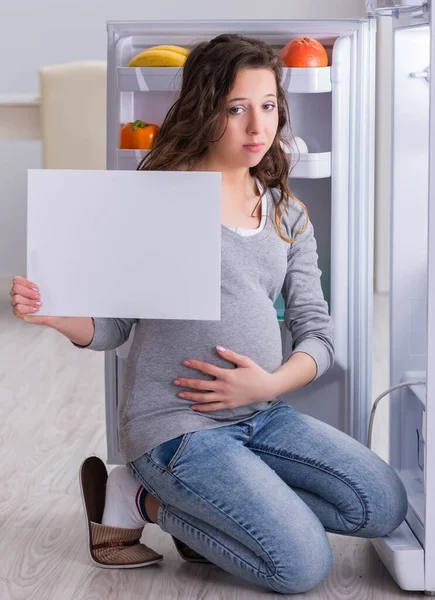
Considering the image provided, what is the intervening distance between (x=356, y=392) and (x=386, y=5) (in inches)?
29.1

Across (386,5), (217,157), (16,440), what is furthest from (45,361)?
(386,5)

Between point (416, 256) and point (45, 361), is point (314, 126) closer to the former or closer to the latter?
point (416, 256)

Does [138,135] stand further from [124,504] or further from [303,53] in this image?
[124,504]

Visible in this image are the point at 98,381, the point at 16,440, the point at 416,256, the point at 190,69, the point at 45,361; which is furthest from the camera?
the point at 45,361

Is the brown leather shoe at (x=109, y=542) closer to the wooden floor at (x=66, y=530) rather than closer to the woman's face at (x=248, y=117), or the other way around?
the wooden floor at (x=66, y=530)

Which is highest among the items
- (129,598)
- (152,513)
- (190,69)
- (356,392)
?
(190,69)

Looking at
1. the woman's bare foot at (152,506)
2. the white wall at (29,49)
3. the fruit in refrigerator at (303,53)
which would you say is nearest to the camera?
the woman's bare foot at (152,506)

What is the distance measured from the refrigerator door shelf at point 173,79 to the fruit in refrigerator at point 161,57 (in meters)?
0.01

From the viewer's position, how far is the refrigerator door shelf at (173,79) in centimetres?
183

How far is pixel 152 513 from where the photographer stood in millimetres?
1574

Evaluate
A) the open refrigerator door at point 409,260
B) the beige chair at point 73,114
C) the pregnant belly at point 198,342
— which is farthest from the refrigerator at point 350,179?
the beige chair at point 73,114

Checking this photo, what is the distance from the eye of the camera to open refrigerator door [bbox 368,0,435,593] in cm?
160

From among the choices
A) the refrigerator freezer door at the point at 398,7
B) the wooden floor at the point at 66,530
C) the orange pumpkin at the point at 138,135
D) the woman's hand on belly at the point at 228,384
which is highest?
the refrigerator freezer door at the point at 398,7

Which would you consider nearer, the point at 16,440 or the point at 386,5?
the point at 386,5
